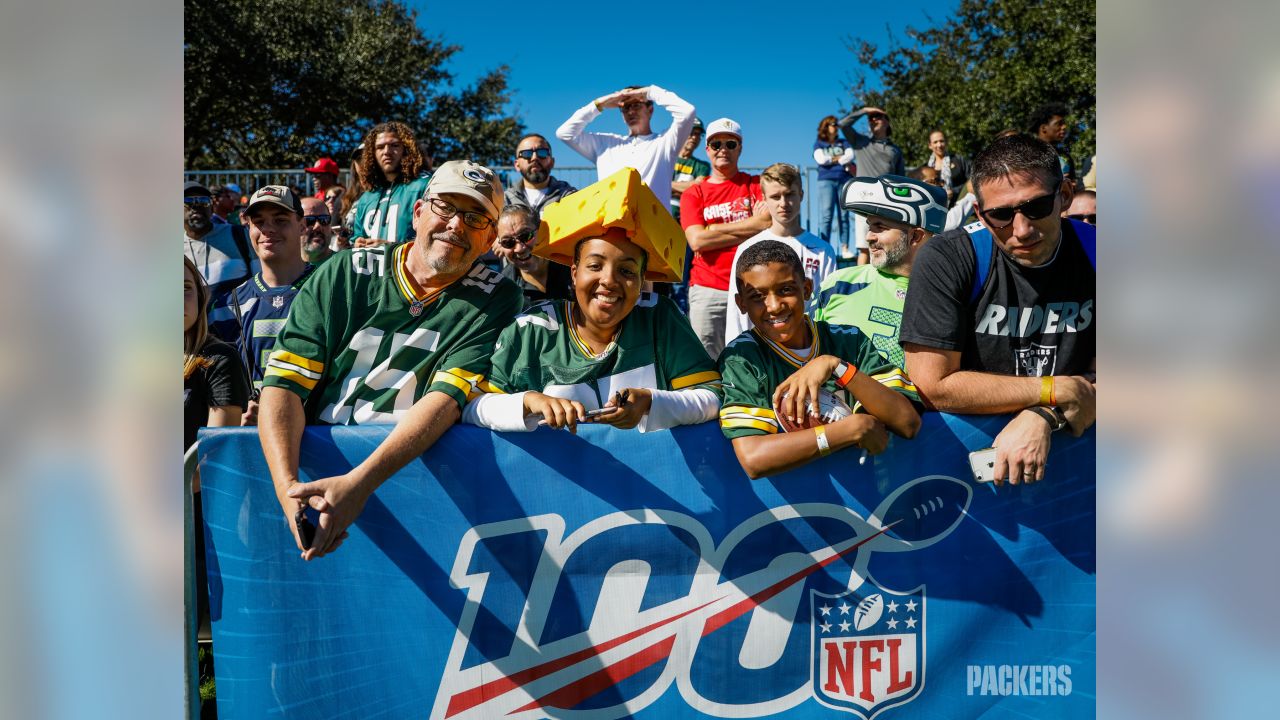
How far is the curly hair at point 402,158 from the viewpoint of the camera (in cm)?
551

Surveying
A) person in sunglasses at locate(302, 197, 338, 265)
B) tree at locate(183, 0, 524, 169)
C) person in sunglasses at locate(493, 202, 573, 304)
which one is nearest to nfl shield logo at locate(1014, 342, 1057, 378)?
person in sunglasses at locate(493, 202, 573, 304)

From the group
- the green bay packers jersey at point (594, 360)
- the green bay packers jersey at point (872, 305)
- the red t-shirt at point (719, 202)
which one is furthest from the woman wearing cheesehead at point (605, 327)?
the red t-shirt at point (719, 202)

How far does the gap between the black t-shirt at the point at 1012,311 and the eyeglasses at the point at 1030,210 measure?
0.12 meters

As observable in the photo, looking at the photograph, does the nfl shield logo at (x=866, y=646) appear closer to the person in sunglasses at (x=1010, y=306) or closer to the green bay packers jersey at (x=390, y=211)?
the person in sunglasses at (x=1010, y=306)

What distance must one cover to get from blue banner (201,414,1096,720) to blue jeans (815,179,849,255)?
7.76 m

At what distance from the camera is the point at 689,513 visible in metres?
2.89

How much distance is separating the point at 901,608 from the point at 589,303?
1.38 metres

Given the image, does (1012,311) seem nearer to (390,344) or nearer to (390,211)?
(390,344)
